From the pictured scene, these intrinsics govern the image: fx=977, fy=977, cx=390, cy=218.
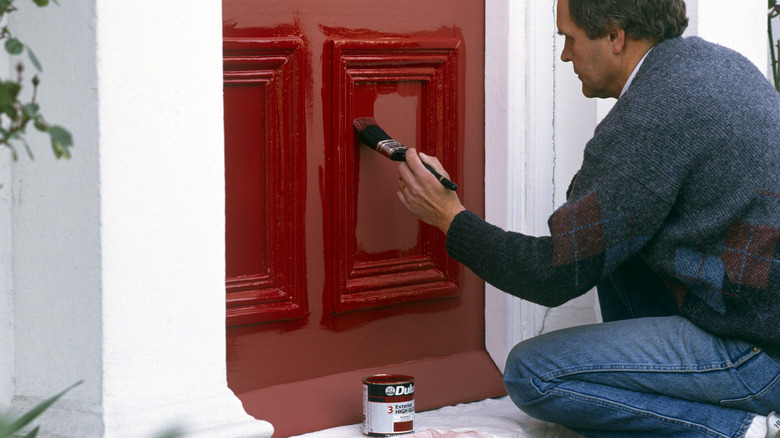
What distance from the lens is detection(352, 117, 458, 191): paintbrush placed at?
7.53ft

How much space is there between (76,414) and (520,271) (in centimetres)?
95

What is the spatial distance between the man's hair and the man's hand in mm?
482

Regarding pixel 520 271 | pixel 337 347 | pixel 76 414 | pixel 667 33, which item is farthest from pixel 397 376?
pixel 667 33

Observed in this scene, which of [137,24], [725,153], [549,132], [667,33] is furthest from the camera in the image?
[549,132]

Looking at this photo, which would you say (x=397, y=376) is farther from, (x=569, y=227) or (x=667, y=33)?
(x=667, y=33)

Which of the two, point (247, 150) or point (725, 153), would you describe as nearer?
point (725, 153)

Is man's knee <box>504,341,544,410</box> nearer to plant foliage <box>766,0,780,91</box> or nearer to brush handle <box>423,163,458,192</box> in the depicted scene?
brush handle <box>423,163,458,192</box>

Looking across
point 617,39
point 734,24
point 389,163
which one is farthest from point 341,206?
point 734,24

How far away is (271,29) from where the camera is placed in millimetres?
2279

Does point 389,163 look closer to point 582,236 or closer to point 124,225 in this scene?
point 582,236

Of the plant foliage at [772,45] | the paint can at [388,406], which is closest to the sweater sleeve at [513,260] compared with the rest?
the paint can at [388,406]

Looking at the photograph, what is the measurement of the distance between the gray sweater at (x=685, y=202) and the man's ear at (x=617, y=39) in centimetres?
11

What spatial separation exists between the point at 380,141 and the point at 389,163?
0.16 metres

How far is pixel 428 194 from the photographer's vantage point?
227cm
